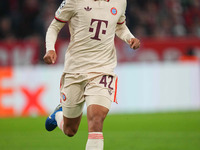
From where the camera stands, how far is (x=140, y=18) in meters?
17.0

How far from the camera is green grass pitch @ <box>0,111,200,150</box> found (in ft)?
28.1

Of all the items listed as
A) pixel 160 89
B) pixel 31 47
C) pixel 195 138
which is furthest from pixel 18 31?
pixel 195 138

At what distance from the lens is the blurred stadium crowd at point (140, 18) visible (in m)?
16.7

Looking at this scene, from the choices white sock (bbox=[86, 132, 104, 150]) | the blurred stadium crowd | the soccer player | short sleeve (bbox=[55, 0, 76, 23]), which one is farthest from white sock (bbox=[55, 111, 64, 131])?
the blurred stadium crowd

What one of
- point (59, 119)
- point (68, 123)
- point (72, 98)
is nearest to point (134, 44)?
point (72, 98)

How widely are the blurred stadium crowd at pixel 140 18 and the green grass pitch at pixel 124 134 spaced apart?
4.00 m

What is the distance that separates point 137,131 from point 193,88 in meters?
3.77

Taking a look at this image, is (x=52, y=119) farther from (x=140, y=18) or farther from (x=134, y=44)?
(x=140, y=18)

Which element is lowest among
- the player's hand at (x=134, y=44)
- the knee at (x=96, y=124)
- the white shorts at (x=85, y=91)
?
the knee at (x=96, y=124)

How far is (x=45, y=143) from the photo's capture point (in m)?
9.10

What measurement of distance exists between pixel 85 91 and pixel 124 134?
4331 mm

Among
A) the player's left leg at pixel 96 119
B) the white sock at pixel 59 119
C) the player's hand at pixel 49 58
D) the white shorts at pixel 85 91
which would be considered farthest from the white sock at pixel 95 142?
the white sock at pixel 59 119

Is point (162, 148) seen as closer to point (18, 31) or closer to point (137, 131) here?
point (137, 131)

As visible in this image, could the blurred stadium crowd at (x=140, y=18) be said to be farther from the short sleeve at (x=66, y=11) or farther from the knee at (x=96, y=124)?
the knee at (x=96, y=124)
